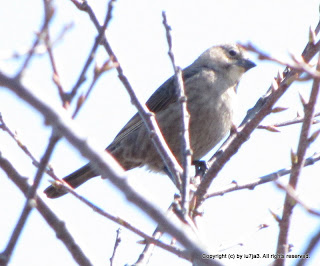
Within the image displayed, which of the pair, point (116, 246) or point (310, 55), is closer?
point (310, 55)

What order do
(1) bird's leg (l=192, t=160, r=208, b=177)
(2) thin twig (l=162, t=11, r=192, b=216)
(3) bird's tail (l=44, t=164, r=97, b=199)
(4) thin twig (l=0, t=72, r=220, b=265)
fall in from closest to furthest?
(4) thin twig (l=0, t=72, r=220, b=265) < (2) thin twig (l=162, t=11, r=192, b=216) < (1) bird's leg (l=192, t=160, r=208, b=177) < (3) bird's tail (l=44, t=164, r=97, b=199)

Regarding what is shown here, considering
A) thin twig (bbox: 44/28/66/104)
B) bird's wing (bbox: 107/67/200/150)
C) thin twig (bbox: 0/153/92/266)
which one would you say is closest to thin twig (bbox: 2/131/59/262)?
thin twig (bbox: 44/28/66/104)

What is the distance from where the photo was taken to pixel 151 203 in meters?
1.57

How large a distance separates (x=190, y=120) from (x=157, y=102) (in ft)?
2.30

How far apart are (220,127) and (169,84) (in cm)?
108

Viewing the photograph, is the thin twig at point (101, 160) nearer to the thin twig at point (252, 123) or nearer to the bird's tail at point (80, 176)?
the thin twig at point (252, 123)

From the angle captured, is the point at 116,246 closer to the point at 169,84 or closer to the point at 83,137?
the point at 83,137

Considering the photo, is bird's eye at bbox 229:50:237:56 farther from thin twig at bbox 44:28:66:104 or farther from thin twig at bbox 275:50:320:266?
thin twig at bbox 44:28:66:104

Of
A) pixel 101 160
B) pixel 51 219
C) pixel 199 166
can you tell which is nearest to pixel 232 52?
pixel 199 166

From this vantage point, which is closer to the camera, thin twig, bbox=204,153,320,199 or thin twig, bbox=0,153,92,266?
thin twig, bbox=0,153,92,266

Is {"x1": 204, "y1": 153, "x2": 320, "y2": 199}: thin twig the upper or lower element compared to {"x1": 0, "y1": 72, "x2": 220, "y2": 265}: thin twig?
upper

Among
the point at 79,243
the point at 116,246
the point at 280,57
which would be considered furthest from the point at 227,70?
the point at 280,57

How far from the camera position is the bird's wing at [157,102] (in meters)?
6.71

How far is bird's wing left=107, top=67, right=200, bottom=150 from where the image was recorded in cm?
671
